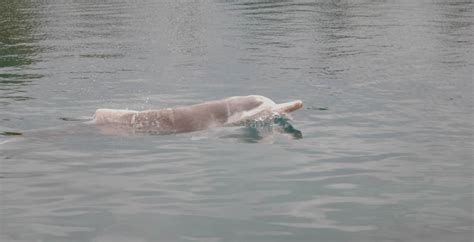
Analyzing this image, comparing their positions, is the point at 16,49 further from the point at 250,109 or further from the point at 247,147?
the point at 247,147

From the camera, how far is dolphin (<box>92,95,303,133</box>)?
1591 centimetres

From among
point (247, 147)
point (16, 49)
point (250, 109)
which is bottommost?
point (247, 147)

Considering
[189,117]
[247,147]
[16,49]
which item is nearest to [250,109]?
[189,117]

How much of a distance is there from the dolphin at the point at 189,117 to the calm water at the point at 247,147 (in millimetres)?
337

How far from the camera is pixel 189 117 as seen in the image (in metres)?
15.9

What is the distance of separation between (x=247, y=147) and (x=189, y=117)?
1.82 metres

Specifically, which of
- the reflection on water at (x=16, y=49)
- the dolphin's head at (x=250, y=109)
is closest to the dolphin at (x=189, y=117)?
the dolphin's head at (x=250, y=109)

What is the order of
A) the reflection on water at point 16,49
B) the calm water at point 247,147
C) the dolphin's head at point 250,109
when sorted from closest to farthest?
the calm water at point 247,147 < the dolphin's head at point 250,109 < the reflection on water at point 16,49

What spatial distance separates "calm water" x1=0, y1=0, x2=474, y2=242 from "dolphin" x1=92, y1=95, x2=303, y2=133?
1.11 ft

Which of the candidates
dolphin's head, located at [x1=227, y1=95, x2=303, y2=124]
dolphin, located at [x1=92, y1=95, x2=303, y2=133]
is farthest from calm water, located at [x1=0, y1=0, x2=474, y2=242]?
dolphin's head, located at [x1=227, y1=95, x2=303, y2=124]

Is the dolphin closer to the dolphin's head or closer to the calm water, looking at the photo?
the dolphin's head

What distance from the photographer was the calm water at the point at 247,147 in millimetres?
10672

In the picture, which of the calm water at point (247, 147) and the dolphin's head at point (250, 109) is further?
the dolphin's head at point (250, 109)

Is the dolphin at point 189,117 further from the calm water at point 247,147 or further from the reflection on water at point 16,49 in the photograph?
the reflection on water at point 16,49
